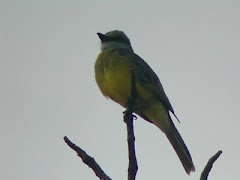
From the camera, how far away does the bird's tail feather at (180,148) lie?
5.21 metres

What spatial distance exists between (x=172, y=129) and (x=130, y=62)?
1.29 metres

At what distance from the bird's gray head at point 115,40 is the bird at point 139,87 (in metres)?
0.85

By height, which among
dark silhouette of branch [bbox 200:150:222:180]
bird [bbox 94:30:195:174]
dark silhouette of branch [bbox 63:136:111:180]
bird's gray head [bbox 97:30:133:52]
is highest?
bird's gray head [bbox 97:30:133:52]

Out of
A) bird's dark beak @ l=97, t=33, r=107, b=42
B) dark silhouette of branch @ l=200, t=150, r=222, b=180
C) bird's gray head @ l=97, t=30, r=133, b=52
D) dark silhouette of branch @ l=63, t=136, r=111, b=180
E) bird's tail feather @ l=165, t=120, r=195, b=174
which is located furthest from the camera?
bird's dark beak @ l=97, t=33, r=107, b=42

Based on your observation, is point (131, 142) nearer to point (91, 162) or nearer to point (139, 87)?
point (91, 162)

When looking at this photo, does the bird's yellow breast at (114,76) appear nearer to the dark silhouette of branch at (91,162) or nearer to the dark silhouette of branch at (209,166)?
the dark silhouette of branch at (91,162)

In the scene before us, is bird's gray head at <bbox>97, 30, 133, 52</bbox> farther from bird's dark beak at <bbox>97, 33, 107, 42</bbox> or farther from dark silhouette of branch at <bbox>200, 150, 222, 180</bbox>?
dark silhouette of branch at <bbox>200, 150, 222, 180</bbox>

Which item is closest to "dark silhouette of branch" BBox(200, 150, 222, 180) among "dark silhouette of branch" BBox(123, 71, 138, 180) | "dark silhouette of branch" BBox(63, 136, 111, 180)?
"dark silhouette of branch" BBox(123, 71, 138, 180)

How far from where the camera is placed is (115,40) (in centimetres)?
813

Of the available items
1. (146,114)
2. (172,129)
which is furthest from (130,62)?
(172,129)

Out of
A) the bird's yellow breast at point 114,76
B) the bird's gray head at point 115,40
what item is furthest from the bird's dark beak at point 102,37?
the bird's yellow breast at point 114,76

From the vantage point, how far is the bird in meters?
6.05

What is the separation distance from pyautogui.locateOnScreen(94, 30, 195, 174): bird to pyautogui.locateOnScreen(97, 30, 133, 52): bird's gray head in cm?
85

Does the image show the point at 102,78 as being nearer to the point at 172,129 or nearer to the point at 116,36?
the point at 172,129
